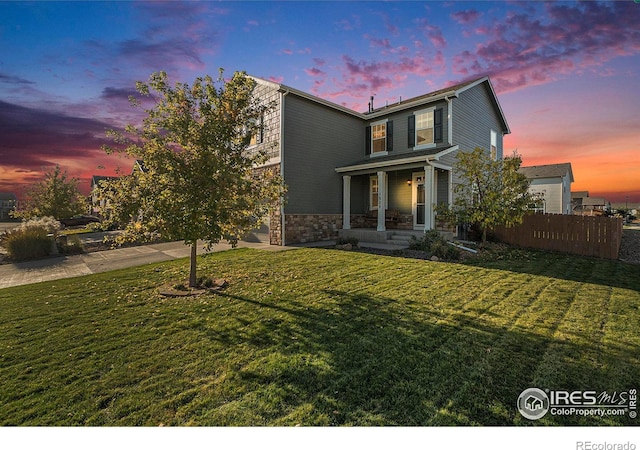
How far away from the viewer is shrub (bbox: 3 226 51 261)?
29.8 ft

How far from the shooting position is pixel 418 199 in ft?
43.5

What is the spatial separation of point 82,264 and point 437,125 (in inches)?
564

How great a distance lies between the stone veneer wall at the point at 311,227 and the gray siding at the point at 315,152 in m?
0.25

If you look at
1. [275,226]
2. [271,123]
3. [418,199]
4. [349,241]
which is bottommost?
[349,241]

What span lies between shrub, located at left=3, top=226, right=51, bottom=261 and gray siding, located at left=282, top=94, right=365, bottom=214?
28.2ft

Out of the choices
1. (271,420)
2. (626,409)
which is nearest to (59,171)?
(271,420)

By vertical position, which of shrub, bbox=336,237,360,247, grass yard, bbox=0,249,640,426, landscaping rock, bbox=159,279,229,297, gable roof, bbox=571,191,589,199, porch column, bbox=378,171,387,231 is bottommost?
grass yard, bbox=0,249,640,426

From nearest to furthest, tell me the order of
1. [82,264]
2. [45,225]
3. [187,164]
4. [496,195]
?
A: [187,164] < [82,264] < [496,195] < [45,225]

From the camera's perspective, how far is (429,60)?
26.5ft

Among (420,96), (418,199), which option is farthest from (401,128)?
(418,199)

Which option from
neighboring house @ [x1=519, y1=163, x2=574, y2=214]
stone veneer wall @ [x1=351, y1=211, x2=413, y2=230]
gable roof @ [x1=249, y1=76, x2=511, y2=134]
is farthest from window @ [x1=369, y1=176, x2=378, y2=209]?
neighboring house @ [x1=519, y1=163, x2=574, y2=214]

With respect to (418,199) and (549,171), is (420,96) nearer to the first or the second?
(418,199)

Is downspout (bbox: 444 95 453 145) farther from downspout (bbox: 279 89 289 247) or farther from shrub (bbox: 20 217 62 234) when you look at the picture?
shrub (bbox: 20 217 62 234)

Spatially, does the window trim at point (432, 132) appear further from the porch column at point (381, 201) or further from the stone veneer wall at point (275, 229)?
the stone veneer wall at point (275, 229)
